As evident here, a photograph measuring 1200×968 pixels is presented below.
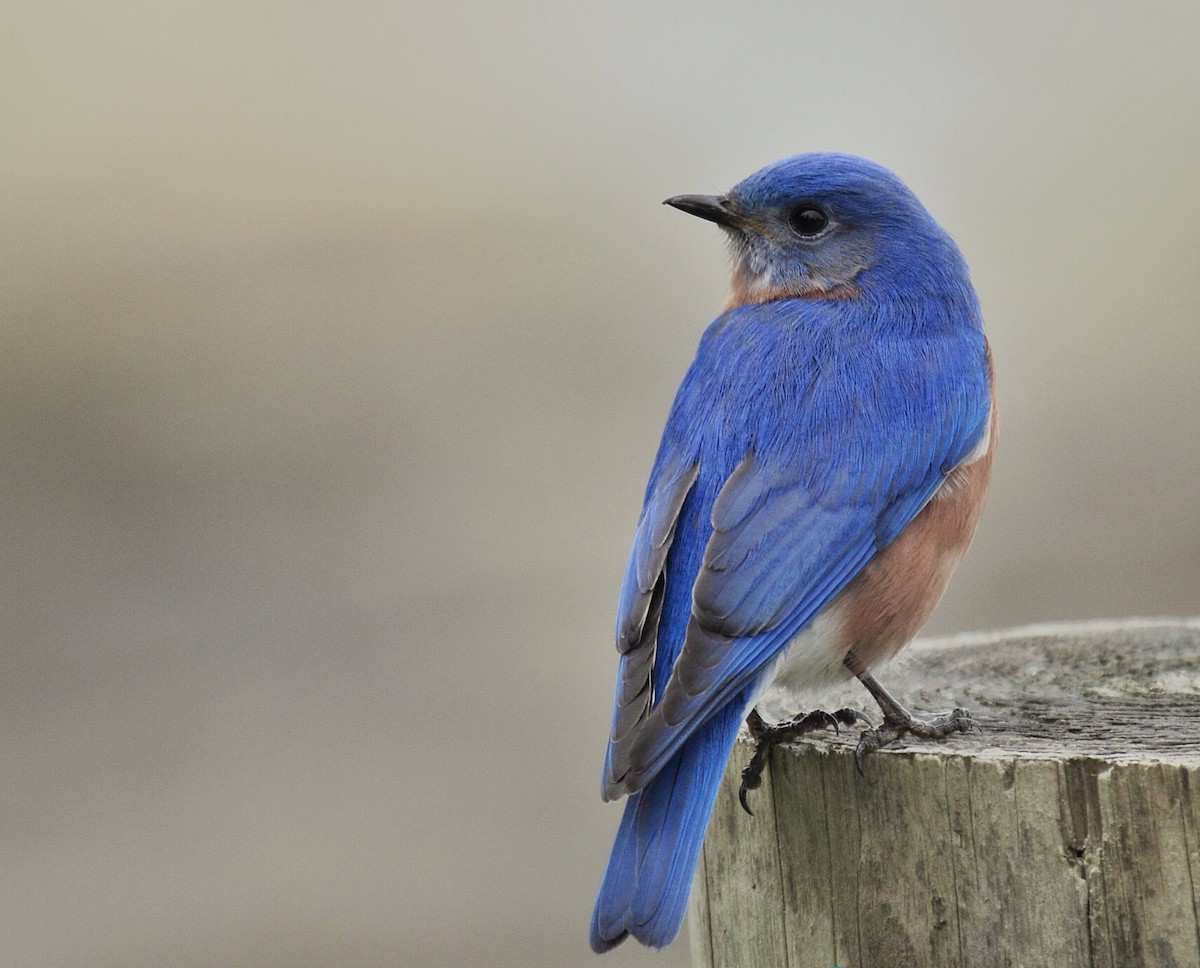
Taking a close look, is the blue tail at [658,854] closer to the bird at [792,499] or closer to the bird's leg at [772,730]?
the bird at [792,499]

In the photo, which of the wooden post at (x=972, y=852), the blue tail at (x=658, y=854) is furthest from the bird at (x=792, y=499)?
the wooden post at (x=972, y=852)

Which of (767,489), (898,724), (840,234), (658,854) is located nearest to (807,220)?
(840,234)

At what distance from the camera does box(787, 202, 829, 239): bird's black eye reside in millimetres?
5496

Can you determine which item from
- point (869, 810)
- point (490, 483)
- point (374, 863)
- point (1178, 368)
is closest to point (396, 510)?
point (490, 483)

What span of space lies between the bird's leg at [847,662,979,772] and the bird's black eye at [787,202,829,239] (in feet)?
4.98

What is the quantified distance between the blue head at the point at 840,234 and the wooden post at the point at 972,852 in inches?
57.9

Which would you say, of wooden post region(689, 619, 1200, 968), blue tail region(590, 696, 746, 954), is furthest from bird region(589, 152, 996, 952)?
wooden post region(689, 619, 1200, 968)

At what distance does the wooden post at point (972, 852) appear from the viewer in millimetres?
3535

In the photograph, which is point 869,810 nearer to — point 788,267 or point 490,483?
point 788,267

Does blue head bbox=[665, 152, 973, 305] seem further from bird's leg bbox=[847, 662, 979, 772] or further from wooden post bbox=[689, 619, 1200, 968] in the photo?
wooden post bbox=[689, 619, 1200, 968]

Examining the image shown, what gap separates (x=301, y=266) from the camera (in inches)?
546

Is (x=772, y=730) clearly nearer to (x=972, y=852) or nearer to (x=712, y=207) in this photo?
(x=972, y=852)

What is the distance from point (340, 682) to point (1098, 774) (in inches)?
271

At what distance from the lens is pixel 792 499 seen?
4566 mm
